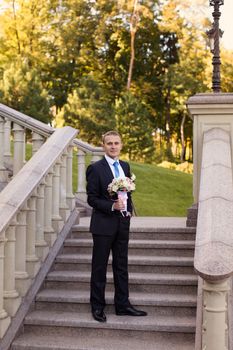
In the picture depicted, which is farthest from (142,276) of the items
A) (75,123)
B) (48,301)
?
(75,123)

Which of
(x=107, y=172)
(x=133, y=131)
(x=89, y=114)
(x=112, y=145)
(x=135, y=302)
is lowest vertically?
(x=135, y=302)

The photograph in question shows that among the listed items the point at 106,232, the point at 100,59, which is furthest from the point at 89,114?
the point at 106,232

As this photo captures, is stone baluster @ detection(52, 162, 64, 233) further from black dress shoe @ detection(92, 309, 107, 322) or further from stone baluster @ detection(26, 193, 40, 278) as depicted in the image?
black dress shoe @ detection(92, 309, 107, 322)

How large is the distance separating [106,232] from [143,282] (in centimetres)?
82

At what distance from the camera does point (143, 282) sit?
5.35m

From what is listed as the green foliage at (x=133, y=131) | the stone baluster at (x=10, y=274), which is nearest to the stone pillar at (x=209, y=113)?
the stone baluster at (x=10, y=274)

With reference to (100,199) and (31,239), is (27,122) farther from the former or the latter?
(100,199)

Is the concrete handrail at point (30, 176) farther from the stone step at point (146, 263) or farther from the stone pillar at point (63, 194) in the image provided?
the stone step at point (146, 263)

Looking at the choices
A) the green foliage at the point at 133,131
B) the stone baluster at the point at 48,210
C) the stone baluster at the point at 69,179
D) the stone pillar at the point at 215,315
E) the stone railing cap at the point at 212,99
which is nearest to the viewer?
the stone pillar at the point at 215,315

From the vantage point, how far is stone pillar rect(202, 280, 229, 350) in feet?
9.63

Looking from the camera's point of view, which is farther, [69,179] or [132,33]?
[132,33]

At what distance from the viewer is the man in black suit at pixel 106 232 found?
15.9 ft

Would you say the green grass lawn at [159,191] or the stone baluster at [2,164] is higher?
the stone baluster at [2,164]

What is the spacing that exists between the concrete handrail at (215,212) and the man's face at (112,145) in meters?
0.82
